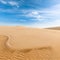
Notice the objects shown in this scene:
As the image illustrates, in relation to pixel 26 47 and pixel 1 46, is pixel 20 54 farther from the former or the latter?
pixel 1 46

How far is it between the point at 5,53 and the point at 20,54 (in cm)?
70

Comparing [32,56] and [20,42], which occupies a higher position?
[20,42]

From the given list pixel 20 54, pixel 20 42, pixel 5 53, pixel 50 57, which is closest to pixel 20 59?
pixel 20 54

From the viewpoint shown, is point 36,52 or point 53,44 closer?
point 36,52

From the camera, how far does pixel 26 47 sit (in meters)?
6.78

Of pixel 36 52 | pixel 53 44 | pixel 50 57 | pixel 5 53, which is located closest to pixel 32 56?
pixel 36 52

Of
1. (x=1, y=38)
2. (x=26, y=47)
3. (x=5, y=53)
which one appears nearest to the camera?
(x=5, y=53)

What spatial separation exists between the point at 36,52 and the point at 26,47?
0.71 metres

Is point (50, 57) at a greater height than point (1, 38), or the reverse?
point (1, 38)

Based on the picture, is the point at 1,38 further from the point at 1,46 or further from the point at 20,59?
the point at 20,59

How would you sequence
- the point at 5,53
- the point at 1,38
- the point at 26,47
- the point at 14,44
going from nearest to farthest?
1. the point at 5,53
2. the point at 26,47
3. the point at 14,44
4. the point at 1,38

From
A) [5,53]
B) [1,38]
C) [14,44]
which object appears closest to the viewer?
[5,53]

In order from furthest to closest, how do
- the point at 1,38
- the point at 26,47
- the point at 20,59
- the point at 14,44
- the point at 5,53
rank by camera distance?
the point at 1,38 < the point at 14,44 < the point at 26,47 < the point at 5,53 < the point at 20,59

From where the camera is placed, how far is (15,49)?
21.6 feet
